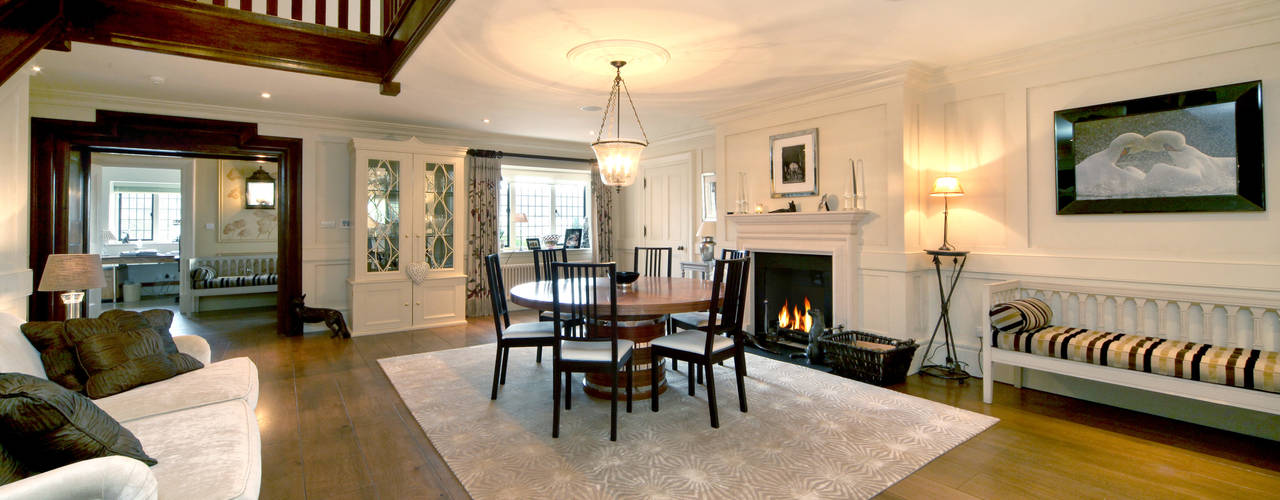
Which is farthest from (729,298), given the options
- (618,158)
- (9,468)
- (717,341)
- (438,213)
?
(438,213)

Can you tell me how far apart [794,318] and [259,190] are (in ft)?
23.8

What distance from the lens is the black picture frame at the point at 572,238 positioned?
7.49m

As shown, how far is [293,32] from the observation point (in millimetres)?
2812

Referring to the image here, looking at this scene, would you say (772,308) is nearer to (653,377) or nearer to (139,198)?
(653,377)

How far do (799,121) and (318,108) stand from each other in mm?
4375

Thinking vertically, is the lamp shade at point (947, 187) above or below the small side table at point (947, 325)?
above

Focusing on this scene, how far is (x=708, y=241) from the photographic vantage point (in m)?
5.12

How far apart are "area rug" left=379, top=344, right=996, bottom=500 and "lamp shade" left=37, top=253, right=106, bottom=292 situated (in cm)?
170

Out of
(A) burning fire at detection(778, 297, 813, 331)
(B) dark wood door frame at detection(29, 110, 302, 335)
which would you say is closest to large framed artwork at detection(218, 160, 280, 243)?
(B) dark wood door frame at detection(29, 110, 302, 335)

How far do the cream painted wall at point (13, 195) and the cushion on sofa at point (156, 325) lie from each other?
3.86 feet

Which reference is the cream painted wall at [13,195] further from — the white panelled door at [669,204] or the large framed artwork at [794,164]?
the white panelled door at [669,204]

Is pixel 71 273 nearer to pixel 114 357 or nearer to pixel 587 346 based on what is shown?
pixel 114 357

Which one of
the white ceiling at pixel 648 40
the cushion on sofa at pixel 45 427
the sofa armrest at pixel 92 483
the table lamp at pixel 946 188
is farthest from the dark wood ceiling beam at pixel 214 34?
the table lamp at pixel 946 188

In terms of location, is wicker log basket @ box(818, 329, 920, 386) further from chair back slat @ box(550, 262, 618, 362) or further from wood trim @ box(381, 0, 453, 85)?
wood trim @ box(381, 0, 453, 85)
